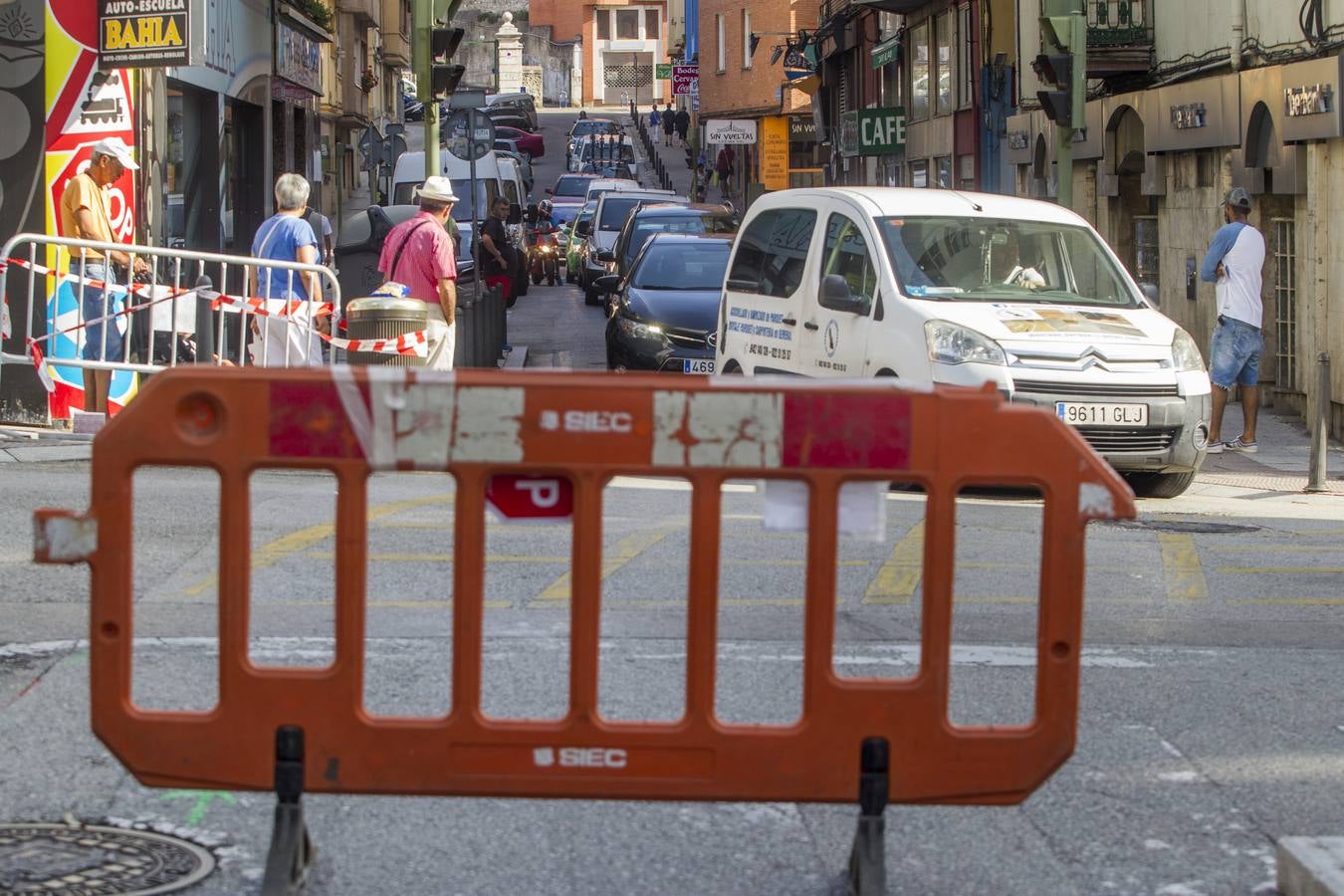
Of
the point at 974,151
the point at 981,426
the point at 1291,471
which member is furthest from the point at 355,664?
the point at 974,151

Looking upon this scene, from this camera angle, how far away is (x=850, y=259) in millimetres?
12984

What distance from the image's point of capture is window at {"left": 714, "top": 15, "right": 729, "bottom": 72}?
69375 mm

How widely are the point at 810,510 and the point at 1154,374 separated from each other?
788cm

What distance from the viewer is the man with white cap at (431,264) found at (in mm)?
14164

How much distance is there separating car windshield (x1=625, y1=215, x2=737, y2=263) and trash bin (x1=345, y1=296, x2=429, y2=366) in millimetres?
13080

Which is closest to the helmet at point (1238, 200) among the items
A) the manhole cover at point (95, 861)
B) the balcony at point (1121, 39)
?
the balcony at point (1121, 39)

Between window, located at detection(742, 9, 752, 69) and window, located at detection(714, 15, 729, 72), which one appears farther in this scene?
window, located at detection(714, 15, 729, 72)

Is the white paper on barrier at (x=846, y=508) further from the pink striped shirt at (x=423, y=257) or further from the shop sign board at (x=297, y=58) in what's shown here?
the shop sign board at (x=297, y=58)

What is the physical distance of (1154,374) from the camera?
38.8 feet

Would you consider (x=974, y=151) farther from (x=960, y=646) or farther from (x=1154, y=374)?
(x=960, y=646)

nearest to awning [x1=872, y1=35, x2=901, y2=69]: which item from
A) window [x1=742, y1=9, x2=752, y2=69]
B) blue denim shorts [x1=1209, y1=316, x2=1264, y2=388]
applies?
window [x1=742, y1=9, x2=752, y2=69]

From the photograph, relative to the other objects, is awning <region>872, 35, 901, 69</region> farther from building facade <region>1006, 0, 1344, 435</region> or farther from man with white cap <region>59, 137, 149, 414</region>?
man with white cap <region>59, 137, 149, 414</region>

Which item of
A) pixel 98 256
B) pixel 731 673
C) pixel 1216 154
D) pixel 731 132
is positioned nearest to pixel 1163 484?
pixel 731 673

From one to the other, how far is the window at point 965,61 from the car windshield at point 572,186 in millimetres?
23180
